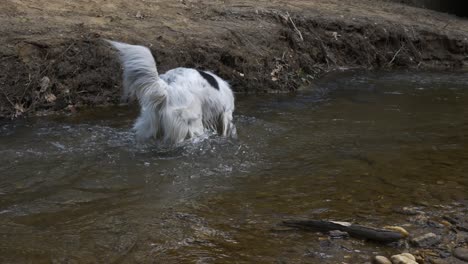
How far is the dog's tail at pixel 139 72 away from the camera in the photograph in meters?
6.02

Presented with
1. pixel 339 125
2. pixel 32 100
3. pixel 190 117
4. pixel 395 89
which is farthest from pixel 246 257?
pixel 395 89

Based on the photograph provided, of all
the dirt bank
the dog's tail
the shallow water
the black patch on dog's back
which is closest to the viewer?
the shallow water

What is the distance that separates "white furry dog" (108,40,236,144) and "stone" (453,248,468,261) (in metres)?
3.36

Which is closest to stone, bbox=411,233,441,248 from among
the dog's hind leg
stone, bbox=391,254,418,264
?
stone, bbox=391,254,418,264

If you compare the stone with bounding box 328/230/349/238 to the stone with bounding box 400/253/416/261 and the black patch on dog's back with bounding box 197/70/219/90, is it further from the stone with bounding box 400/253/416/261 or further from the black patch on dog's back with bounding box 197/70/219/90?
the black patch on dog's back with bounding box 197/70/219/90

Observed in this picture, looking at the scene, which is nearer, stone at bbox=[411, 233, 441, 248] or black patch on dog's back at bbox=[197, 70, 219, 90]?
stone at bbox=[411, 233, 441, 248]

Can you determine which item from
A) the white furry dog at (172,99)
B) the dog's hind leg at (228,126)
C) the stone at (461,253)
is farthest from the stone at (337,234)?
the dog's hind leg at (228,126)

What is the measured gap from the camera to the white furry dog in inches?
239

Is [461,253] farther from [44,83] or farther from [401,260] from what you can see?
[44,83]

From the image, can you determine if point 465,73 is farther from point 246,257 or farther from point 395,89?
point 246,257

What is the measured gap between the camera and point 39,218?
15.4ft

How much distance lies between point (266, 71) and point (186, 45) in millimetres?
1574

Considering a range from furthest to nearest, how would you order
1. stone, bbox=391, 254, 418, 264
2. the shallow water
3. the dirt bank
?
the dirt bank < the shallow water < stone, bbox=391, 254, 418, 264

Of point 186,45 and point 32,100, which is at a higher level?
point 186,45
